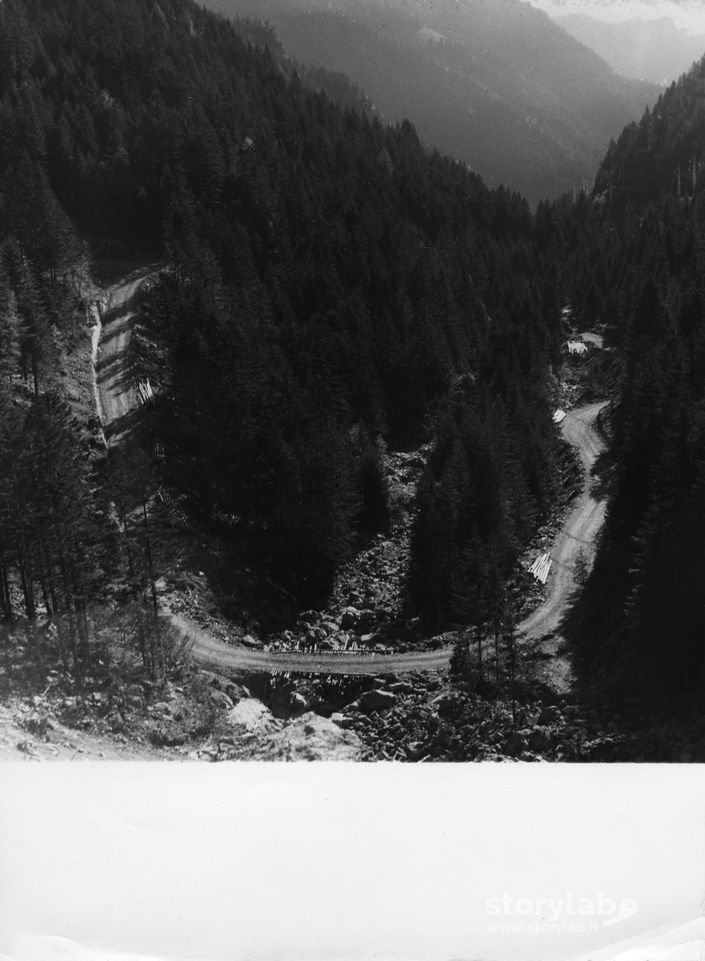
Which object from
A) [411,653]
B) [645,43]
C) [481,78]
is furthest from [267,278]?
[411,653]

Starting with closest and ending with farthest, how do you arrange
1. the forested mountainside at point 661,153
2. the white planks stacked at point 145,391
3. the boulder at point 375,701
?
the boulder at point 375,701, the forested mountainside at point 661,153, the white planks stacked at point 145,391

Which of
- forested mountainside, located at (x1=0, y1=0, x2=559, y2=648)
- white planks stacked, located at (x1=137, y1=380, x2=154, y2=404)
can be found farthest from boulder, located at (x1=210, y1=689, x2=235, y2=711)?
white planks stacked, located at (x1=137, y1=380, x2=154, y2=404)

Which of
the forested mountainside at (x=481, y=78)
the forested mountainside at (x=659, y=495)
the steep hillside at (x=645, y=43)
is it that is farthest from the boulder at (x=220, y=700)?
the forested mountainside at (x=481, y=78)

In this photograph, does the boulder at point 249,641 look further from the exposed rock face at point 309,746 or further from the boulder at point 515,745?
the boulder at point 515,745

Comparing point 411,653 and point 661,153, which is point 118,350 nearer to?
point 411,653

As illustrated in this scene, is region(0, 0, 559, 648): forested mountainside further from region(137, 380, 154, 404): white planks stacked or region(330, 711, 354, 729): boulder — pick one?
region(330, 711, 354, 729): boulder

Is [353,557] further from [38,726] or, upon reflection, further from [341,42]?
[341,42]

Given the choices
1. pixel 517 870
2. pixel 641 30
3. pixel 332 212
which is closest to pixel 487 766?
pixel 517 870
